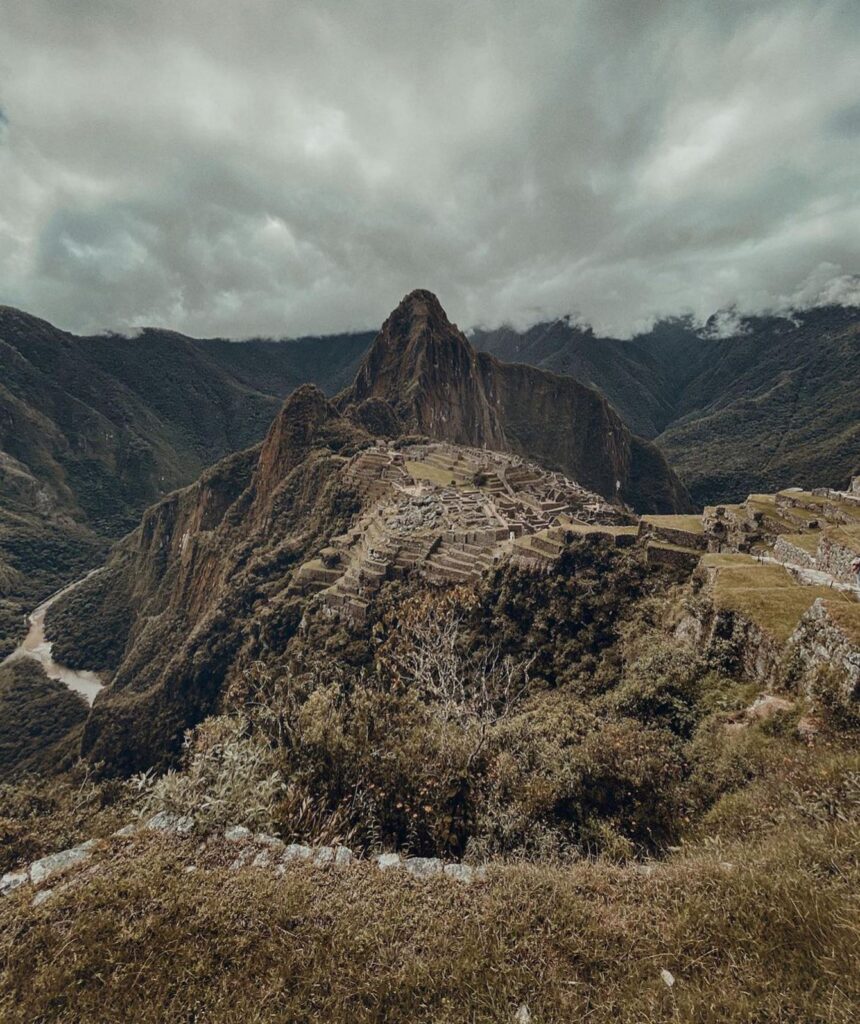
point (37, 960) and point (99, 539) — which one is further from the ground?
point (37, 960)

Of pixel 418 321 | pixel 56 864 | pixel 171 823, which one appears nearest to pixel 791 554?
pixel 171 823

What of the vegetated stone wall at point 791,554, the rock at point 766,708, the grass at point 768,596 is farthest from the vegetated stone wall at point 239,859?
the vegetated stone wall at point 791,554

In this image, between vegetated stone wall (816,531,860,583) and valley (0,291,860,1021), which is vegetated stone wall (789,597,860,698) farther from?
vegetated stone wall (816,531,860,583)

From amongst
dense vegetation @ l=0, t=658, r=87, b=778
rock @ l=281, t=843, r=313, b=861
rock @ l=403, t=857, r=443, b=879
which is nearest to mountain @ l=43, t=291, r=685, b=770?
dense vegetation @ l=0, t=658, r=87, b=778

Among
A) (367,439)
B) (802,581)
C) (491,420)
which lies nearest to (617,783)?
(802,581)

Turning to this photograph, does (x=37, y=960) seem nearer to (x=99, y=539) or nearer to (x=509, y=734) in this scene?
(x=509, y=734)

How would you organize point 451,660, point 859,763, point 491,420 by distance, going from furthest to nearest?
point 491,420 → point 451,660 → point 859,763

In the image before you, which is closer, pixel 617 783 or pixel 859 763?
pixel 859 763

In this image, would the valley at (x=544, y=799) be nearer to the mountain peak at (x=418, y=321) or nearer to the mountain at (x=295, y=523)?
the mountain at (x=295, y=523)
